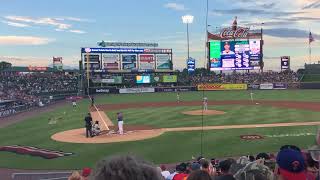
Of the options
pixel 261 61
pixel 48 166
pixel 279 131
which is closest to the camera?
pixel 48 166

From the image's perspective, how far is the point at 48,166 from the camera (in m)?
19.8

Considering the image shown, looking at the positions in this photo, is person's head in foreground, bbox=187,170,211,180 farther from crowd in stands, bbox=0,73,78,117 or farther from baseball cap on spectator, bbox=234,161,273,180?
crowd in stands, bbox=0,73,78,117

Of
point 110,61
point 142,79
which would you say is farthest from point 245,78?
point 110,61

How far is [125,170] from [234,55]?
7068cm

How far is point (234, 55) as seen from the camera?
7194cm

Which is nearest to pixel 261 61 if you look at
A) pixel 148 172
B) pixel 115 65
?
pixel 115 65

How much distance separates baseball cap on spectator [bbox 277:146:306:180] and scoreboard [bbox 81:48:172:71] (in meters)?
81.9

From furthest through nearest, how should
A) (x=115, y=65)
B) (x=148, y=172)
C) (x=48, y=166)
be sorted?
(x=115, y=65)
(x=48, y=166)
(x=148, y=172)

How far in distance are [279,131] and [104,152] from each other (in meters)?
11.8

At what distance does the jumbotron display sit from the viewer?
7156 cm

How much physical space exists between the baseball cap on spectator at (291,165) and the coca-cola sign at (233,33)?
2760 inches

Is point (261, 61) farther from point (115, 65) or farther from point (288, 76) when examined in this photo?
point (115, 65)

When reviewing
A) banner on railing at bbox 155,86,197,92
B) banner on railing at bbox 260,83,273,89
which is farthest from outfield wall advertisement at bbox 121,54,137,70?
banner on railing at bbox 260,83,273,89

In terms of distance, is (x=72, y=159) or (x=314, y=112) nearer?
(x=72, y=159)
